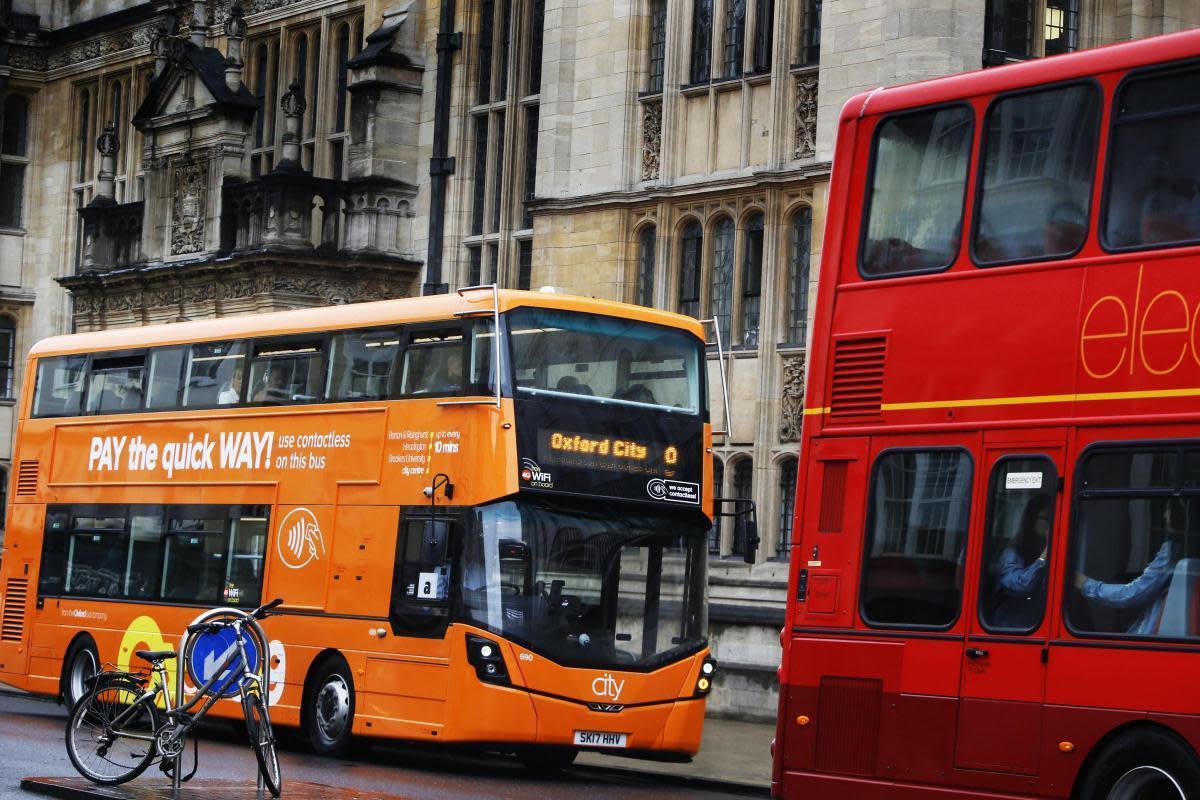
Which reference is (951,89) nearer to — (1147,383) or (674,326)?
(1147,383)

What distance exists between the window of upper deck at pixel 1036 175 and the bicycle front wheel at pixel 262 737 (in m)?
5.13

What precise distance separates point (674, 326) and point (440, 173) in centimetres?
1128

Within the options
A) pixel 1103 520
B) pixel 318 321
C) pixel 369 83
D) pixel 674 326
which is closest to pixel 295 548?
pixel 318 321

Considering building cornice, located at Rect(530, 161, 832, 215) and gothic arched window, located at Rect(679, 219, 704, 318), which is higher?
building cornice, located at Rect(530, 161, 832, 215)

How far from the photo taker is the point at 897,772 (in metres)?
12.9

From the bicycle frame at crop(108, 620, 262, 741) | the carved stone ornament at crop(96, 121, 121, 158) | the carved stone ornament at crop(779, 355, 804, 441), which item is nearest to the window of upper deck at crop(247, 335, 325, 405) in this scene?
the bicycle frame at crop(108, 620, 262, 741)

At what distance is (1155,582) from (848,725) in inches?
93.0

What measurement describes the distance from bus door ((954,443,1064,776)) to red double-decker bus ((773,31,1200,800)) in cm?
1

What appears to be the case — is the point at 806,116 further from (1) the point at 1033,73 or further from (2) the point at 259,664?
(2) the point at 259,664

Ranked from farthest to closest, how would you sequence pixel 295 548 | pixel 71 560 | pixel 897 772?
1. pixel 71 560
2. pixel 295 548
3. pixel 897 772

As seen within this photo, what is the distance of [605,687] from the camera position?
1839 centimetres

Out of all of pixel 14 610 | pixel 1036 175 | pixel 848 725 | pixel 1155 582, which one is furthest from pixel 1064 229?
pixel 14 610

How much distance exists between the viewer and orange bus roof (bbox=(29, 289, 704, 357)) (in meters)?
19.0

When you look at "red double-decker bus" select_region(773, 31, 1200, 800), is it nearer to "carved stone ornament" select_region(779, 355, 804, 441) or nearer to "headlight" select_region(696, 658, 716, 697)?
"headlight" select_region(696, 658, 716, 697)
